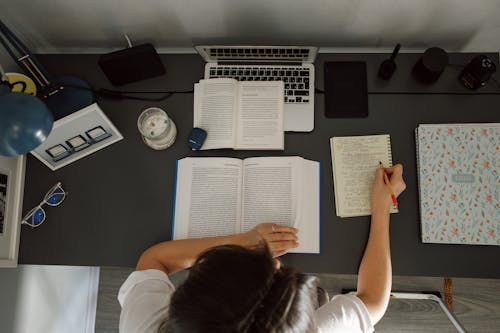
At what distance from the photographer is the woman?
569 millimetres

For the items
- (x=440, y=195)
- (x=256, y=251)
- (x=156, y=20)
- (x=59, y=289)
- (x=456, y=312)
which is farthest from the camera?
(x=456, y=312)

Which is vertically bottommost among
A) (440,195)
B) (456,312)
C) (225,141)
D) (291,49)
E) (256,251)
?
(456,312)

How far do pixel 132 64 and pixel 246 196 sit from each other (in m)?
0.51

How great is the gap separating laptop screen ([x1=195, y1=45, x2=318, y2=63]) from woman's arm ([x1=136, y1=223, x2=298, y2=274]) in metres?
0.50

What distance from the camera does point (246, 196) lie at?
40.1 inches

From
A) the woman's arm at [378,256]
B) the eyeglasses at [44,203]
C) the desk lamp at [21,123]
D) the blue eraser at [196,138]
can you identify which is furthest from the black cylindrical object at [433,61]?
the eyeglasses at [44,203]

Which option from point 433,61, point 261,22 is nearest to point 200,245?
point 261,22

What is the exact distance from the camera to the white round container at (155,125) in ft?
3.34

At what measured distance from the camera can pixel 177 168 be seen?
1.06 metres

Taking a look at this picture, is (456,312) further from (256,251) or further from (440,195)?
(256,251)

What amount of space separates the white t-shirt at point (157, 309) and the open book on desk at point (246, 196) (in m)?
0.16

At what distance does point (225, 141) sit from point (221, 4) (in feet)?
1.26

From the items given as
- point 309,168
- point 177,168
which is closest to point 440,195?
point 309,168

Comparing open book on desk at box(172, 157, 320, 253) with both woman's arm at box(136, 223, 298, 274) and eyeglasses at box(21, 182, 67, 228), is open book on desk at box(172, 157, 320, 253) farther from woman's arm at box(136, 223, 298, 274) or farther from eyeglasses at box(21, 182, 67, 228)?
eyeglasses at box(21, 182, 67, 228)
